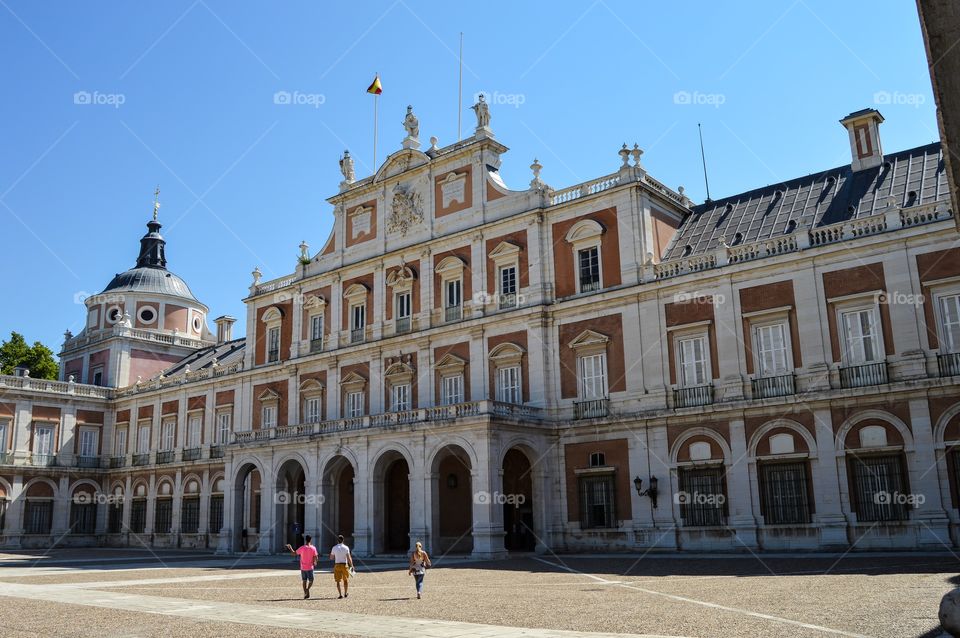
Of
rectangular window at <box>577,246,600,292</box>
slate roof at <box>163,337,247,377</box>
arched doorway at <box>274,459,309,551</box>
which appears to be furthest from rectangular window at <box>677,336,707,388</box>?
slate roof at <box>163,337,247,377</box>

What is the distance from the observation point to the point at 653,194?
33438mm

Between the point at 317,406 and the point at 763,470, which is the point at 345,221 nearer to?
the point at 317,406

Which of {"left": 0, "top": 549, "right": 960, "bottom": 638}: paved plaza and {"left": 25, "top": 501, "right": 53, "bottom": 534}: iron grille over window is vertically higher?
{"left": 25, "top": 501, "right": 53, "bottom": 534}: iron grille over window

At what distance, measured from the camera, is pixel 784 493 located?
27.4 m

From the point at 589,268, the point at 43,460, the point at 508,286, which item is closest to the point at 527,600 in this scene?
the point at 589,268

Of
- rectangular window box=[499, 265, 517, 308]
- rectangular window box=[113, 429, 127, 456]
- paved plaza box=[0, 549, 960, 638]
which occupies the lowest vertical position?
paved plaza box=[0, 549, 960, 638]

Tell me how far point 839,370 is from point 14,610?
2344cm

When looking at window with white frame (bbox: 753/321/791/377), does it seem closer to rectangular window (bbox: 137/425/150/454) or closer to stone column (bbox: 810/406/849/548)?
stone column (bbox: 810/406/849/548)

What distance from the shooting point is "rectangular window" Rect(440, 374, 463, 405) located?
3562cm

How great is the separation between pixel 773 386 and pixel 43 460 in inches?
1696

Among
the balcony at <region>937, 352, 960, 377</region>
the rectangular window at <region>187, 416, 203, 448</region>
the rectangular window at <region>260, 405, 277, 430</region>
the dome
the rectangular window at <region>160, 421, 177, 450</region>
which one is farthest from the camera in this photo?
the dome

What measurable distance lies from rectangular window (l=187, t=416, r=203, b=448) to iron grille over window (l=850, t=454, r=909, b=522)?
36.1m

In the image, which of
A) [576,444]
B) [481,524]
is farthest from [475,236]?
[481,524]

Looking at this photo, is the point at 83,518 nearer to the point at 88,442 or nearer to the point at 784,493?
the point at 88,442
